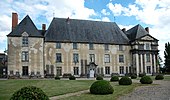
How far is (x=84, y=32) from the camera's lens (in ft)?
134

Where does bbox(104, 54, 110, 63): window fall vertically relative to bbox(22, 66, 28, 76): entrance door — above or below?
above

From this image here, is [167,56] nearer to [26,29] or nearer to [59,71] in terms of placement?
[59,71]

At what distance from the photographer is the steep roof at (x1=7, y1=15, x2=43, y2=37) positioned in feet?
115

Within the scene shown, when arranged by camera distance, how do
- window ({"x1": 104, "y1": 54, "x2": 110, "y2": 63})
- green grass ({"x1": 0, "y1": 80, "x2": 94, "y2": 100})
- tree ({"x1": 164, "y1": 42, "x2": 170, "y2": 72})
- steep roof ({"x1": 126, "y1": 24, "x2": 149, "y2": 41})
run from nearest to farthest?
green grass ({"x1": 0, "y1": 80, "x2": 94, "y2": 100}) < window ({"x1": 104, "y1": 54, "x2": 110, "y2": 63}) < steep roof ({"x1": 126, "y1": 24, "x2": 149, "y2": 41}) < tree ({"x1": 164, "y1": 42, "x2": 170, "y2": 72})

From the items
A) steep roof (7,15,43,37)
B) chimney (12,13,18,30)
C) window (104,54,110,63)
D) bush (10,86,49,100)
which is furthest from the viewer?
window (104,54,110,63)

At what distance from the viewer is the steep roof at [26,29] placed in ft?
115

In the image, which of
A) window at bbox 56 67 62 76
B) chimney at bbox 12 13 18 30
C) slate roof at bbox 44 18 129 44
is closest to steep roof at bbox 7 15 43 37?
Answer: chimney at bbox 12 13 18 30

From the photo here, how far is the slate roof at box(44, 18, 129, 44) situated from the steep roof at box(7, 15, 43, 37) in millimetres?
2304

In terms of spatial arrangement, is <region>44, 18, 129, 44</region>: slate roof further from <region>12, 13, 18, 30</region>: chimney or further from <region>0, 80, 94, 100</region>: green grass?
<region>0, 80, 94, 100</region>: green grass

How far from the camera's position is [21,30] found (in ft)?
115

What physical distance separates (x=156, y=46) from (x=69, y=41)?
52.8ft

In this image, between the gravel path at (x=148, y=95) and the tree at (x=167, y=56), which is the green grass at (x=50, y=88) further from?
the tree at (x=167, y=56)

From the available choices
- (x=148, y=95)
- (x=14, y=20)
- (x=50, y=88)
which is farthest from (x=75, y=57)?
(x=148, y=95)

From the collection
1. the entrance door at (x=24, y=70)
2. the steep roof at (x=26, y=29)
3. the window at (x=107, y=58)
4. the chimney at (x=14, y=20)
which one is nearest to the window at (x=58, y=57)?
the steep roof at (x=26, y=29)
